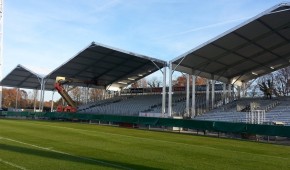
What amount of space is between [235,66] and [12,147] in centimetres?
3292

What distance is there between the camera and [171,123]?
3525 cm

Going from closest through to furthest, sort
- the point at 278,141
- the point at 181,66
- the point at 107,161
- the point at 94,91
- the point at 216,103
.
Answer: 1. the point at 107,161
2. the point at 278,141
3. the point at 181,66
4. the point at 216,103
5. the point at 94,91

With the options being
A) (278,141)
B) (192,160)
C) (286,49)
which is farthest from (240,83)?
(192,160)

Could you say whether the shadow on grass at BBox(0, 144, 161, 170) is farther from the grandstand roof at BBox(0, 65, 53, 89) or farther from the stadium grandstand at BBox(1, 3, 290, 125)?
the grandstand roof at BBox(0, 65, 53, 89)

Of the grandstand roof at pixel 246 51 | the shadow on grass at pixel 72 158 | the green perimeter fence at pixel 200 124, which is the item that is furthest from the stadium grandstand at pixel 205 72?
the shadow on grass at pixel 72 158

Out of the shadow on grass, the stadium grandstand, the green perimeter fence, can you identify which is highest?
the stadium grandstand

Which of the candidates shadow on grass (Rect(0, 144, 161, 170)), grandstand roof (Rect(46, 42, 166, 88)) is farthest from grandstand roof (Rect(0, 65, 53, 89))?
shadow on grass (Rect(0, 144, 161, 170))

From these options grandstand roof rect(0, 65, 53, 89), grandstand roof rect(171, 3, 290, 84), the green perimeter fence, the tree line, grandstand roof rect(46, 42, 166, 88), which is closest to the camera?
the green perimeter fence

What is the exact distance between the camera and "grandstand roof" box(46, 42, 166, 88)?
4659cm

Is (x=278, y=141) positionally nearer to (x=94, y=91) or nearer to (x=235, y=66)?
(x=235, y=66)

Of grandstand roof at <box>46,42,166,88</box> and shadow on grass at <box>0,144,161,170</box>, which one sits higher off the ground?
grandstand roof at <box>46,42,166,88</box>

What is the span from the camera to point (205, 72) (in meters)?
44.8

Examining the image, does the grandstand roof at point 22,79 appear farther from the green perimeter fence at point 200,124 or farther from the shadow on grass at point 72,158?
the shadow on grass at point 72,158

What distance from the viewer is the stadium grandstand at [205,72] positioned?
3366 cm
